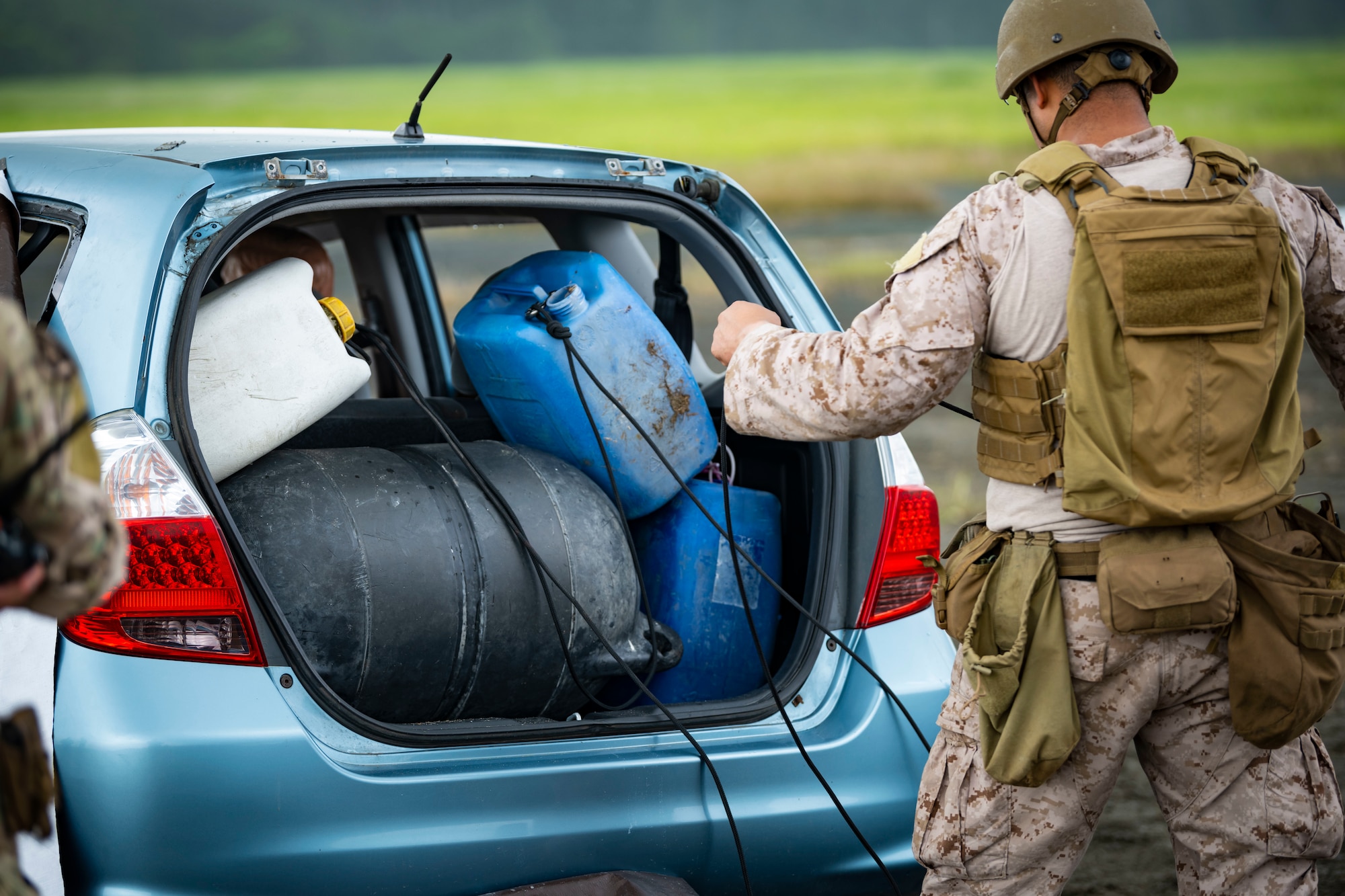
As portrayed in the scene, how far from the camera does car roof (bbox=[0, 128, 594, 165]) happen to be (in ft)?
6.90

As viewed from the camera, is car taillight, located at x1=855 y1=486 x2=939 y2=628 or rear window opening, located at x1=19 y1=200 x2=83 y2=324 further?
car taillight, located at x1=855 y1=486 x2=939 y2=628

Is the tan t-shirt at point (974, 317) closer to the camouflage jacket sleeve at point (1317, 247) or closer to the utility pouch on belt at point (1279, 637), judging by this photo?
the camouflage jacket sleeve at point (1317, 247)

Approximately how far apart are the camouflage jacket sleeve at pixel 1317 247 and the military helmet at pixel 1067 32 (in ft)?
0.84

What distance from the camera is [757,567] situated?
2227 millimetres

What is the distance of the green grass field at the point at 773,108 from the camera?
34.8 m

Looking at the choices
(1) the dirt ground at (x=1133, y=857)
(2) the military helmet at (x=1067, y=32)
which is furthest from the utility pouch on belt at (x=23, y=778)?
(1) the dirt ground at (x=1133, y=857)

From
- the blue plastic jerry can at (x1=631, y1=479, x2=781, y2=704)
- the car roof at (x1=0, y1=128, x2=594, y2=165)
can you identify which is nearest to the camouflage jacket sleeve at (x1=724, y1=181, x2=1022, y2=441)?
the blue plastic jerry can at (x1=631, y1=479, x2=781, y2=704)

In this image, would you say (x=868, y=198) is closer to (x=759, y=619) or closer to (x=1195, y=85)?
(x=1195, y=85)

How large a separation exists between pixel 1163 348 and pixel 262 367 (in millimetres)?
1414

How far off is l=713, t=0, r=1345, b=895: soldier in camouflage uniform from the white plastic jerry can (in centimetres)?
72

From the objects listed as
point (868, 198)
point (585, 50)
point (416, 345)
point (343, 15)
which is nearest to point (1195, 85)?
point (868, 198)

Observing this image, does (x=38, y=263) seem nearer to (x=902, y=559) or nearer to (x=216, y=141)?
(x=216, y=141)

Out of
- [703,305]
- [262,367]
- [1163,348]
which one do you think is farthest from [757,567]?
[703,305]

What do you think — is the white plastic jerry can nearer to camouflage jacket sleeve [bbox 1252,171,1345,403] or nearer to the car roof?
the car roof
